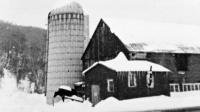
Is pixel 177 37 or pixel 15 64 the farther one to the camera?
pixel 15 64

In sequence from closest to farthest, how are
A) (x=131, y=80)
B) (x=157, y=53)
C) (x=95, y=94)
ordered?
1. (x=131, y=80)
2. (x=95, y=94)
3. (x=157, y=53)

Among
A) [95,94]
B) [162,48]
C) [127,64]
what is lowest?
[95,94]

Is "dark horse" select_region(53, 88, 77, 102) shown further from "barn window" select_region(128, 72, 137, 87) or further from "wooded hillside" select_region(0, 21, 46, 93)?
"wooded hillside" select_region(0, 21, 46, 93)

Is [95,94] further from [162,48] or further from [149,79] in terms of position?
[162,48]

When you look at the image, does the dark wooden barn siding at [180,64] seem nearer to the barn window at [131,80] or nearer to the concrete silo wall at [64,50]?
the barn window at [131,80]

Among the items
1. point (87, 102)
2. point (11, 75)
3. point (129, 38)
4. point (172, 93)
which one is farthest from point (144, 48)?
point (11, 75)

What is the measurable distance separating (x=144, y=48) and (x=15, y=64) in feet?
205

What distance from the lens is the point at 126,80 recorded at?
25.5 m

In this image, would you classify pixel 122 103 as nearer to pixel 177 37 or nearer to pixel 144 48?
pixel 144 48

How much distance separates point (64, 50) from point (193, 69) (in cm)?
1474

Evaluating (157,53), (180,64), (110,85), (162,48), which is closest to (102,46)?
(157,53)

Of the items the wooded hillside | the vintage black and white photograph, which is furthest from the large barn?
the wooded hillside

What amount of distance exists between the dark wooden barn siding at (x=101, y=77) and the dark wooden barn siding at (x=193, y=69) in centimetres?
1037

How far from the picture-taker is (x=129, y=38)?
3133 centimetres
